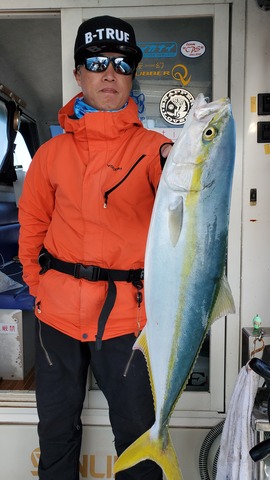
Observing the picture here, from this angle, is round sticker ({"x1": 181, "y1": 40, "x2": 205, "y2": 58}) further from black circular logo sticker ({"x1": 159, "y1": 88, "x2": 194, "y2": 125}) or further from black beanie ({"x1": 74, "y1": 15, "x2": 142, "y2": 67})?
black beanie ({"x1": 74, "y1": 15, "x2": 142, "y2": 67})

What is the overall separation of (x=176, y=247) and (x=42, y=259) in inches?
37.4

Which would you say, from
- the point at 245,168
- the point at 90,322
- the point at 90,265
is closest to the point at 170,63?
the point at 245,168

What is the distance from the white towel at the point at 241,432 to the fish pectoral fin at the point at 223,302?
68 centimetres

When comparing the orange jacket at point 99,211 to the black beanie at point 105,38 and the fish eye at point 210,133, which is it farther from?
the fish eye at point 210,133

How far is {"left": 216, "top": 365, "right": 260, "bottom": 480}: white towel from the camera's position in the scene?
1742mm

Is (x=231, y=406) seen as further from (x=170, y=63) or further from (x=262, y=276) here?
(x=170, y=63)

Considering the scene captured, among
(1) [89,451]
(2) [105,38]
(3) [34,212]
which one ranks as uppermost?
(2) [105,38]

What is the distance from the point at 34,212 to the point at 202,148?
1169 mm

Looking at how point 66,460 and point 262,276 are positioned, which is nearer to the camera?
point 66,460

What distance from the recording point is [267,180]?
2389mm

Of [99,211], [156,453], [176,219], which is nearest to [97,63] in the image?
[99,211]

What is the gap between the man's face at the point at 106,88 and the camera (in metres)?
1.76

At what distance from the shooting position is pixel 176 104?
2406mm

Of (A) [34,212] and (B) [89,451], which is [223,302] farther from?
(B) [89,451]
